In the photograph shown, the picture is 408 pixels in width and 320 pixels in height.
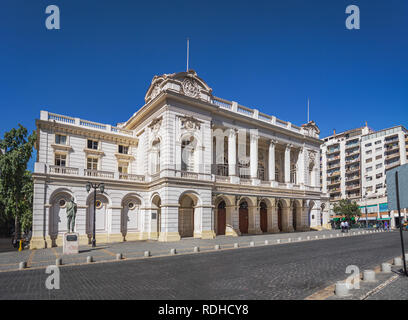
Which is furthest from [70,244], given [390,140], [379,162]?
[390,140]

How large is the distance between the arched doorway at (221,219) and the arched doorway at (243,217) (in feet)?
8.49

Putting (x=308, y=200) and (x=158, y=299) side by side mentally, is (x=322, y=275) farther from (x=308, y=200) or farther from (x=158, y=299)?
(x=308, y=200)

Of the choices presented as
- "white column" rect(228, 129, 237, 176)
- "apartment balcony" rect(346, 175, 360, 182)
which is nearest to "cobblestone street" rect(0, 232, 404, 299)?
"white column" rect(228, 129, 237, 176)

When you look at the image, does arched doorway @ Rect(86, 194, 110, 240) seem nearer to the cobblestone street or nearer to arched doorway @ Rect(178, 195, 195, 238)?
arched doorway @ Rect(178, 195, 195, 238)

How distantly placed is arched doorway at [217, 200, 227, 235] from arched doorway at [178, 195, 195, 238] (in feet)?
10.6

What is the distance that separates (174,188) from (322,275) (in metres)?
18.1

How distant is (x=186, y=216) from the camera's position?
32.4m

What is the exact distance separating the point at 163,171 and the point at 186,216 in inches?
267

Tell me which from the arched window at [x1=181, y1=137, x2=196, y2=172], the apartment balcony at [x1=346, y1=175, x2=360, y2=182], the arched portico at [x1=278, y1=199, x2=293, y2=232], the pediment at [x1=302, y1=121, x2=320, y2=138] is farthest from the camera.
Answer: the apartment balcony at [x1=346, y1=175, x2=360, y2=182]

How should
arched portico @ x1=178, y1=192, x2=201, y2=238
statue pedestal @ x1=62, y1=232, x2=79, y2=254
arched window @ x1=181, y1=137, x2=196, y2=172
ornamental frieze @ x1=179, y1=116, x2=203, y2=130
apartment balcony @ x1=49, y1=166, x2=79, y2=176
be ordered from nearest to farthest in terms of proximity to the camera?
1. statue pedestal @ x1=62, y1=232, x2=79, y2=254
2. apartment balcony @ x1=49, y1=166, x2=79, y2=176
3. ornamental frieze @ x1=179, y1=116, x2=203, y2=130
4. arched window @ x1=181, y1=137, x2=196, y2=172
5. arched portico @ x1=178, y1=192, x2=201, y2=238

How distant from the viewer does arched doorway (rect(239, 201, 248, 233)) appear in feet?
119

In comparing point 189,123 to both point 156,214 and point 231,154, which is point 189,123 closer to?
point 231,154

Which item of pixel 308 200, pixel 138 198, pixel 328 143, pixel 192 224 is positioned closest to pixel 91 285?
pixel 138 198
